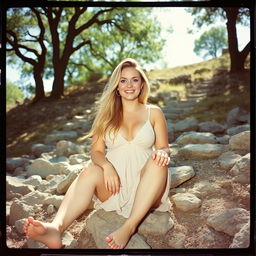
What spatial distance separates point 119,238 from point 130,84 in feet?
2.64

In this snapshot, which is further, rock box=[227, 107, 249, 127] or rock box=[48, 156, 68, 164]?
rock box=[227, 107, 249, 127]

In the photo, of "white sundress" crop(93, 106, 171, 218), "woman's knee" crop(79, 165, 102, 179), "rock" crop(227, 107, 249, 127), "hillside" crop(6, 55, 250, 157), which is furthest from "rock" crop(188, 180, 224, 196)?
"rock" crop(227, 107, 249, 127)

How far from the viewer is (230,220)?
5.96 ft

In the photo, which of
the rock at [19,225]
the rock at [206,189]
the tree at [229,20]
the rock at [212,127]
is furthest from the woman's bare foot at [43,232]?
the rock at [212,127]

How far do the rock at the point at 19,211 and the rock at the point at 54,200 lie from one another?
102 mm

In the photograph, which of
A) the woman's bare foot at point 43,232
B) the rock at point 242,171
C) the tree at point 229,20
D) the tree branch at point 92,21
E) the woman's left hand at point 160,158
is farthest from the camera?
the tree branch at point 92,21

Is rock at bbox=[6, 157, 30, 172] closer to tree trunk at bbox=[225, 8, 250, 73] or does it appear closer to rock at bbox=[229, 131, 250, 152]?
rock at bbox=[229, 131, 250, 152]

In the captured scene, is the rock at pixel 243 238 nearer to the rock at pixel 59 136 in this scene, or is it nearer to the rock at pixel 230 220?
the rock at pixel 230 220

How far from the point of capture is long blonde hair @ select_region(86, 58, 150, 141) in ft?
6.25

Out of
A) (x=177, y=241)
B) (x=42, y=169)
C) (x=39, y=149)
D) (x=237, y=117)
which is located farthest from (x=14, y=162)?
(x=237, y=117)

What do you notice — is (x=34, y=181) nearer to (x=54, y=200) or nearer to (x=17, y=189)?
(x=17, y=189)

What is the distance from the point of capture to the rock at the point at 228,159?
2.28 metres

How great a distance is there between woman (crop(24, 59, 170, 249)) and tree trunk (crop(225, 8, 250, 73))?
0.84 m
